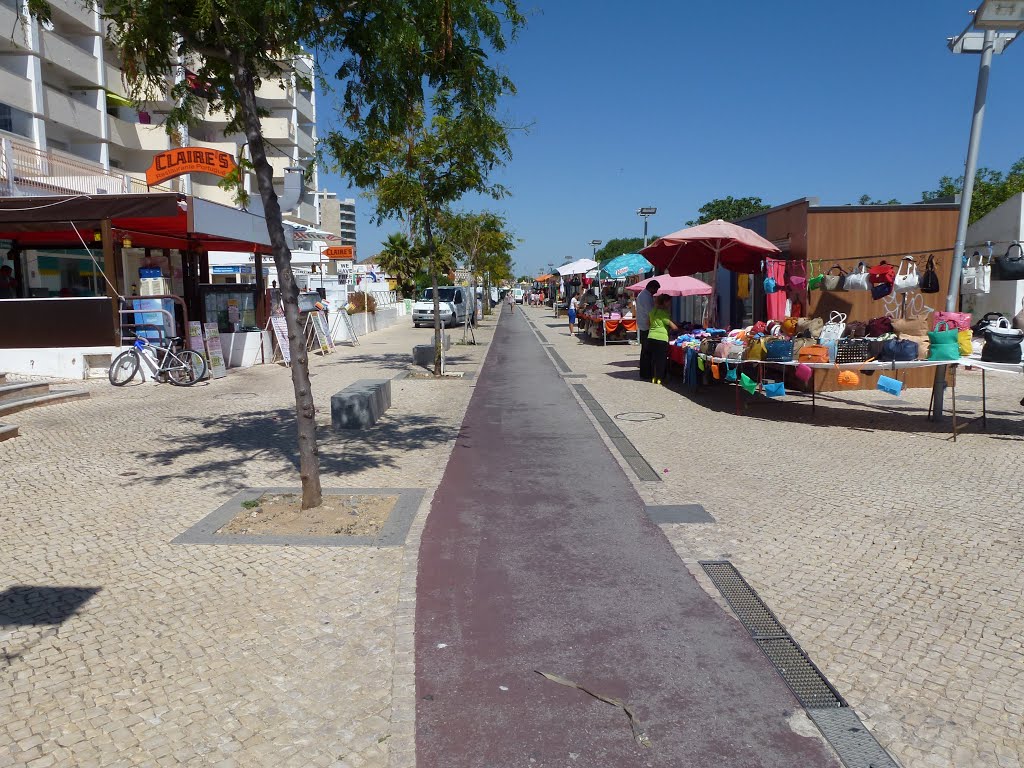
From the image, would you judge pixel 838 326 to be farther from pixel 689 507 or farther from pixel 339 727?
pixel 339 727

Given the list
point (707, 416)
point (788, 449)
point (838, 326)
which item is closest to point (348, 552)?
point (788, 449)

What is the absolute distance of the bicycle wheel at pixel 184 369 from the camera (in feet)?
47.9

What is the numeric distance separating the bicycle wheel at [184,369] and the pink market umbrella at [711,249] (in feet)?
29.0

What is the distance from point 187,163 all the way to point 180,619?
14482 mm

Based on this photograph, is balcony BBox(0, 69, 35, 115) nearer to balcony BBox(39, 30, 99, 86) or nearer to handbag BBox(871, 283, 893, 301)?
balcony BBox(39, 30, 99, 86)

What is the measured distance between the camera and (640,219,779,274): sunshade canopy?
1319cm

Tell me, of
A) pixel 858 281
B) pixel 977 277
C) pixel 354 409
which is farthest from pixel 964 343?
pixel 354 409

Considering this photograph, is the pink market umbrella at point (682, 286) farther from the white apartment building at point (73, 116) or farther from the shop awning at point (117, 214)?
the white apartment building at point (73, 116)

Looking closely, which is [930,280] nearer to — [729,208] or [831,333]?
[831,333]

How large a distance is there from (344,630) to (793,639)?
240 cm

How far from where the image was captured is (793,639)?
4176 millimetres

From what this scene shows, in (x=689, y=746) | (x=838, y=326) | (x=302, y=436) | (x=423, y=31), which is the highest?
(x=423, y=31)

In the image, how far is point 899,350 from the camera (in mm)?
10023

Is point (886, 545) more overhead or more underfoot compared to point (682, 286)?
more underfoot
